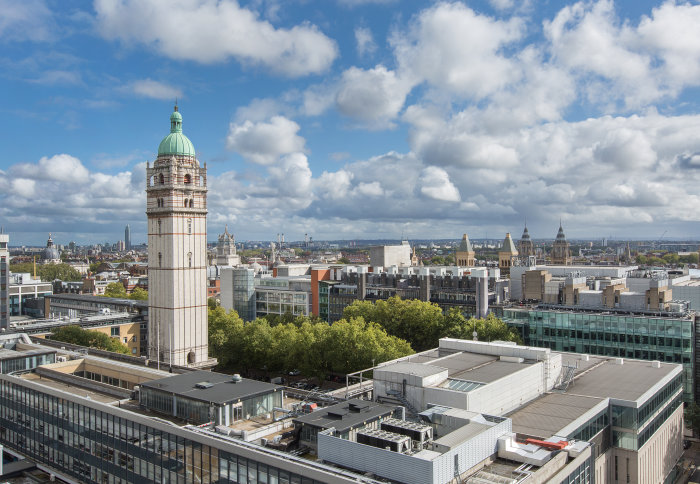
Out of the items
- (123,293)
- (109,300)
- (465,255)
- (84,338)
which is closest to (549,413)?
(84,338)

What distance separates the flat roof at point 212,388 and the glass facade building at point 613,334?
172ft

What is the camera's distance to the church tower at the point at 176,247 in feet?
267

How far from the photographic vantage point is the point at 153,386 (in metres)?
44.7

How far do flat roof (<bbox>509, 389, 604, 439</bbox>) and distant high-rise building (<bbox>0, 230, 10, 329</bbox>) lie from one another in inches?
3611

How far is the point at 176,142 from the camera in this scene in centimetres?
8175

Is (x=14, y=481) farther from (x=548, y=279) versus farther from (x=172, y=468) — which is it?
(x=548, y=279)

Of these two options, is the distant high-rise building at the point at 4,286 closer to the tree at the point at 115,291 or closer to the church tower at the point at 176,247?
the church tower at the point at 176,247

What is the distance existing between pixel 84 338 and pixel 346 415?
64953mm

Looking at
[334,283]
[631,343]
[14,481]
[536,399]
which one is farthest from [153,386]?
[334,283]

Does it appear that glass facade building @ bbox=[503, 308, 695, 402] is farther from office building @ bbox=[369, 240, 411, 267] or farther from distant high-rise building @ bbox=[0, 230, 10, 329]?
distant high-rise building @ bbox=[0, 230, 10, 329]

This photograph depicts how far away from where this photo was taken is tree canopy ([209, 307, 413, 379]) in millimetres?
78000

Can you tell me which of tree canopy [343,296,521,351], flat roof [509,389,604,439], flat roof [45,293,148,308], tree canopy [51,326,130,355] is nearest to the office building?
tree canopy [343,296,521,351]

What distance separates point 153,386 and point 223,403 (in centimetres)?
792

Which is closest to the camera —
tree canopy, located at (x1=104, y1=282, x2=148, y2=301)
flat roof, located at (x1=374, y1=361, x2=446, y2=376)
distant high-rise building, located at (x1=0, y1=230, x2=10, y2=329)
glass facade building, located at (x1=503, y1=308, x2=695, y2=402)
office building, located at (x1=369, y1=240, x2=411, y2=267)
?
flat roof, located at (x1=374, y1=361, x2=446, y2=376)
